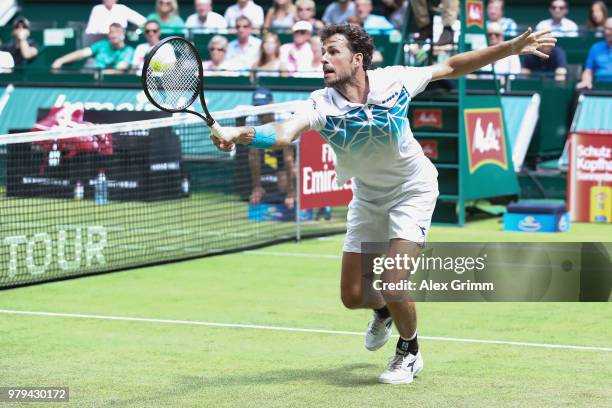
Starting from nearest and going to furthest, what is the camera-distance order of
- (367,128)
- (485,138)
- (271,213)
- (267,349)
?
(367,128) < (267,349) < (271,213) < (485,138)

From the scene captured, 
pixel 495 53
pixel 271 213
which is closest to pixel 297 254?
pixel 271 213

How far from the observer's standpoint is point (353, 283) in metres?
7.07

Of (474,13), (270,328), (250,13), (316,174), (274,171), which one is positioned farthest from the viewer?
(250,13)

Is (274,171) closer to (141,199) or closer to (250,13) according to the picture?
(141,199)

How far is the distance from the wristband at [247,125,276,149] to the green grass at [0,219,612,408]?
1.38 m

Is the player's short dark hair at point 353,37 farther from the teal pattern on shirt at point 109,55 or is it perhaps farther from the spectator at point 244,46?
the teal pattern on shirt at point 109,55

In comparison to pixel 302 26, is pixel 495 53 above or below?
below

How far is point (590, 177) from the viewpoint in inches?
580

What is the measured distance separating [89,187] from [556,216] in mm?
5924

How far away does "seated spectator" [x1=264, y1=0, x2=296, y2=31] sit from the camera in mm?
19188

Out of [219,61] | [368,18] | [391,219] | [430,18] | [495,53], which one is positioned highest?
[368,18]

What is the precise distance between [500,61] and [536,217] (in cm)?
444

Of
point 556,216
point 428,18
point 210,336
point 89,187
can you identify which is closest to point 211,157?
point 89,187

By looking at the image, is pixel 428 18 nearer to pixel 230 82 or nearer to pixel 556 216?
pixel 556 216
